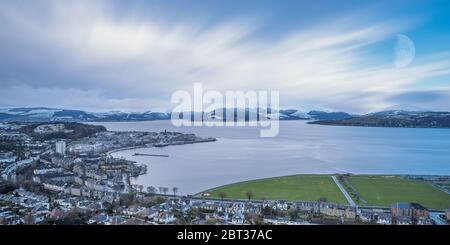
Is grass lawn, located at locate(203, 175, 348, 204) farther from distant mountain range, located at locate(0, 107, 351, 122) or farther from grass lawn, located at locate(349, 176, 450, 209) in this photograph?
distant mountain range, located at locate(0, 107, 351, 122)

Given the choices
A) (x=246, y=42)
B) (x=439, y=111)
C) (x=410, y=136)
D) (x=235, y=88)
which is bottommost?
(x=410, y=136)

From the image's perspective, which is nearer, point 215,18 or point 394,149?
point 215,18

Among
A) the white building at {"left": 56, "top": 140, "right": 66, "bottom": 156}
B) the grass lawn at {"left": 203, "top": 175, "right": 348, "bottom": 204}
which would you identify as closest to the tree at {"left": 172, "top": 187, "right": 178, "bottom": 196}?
the grass lawn at {"left": 203, "top": 175, "right": 348, "bottom": 204}
